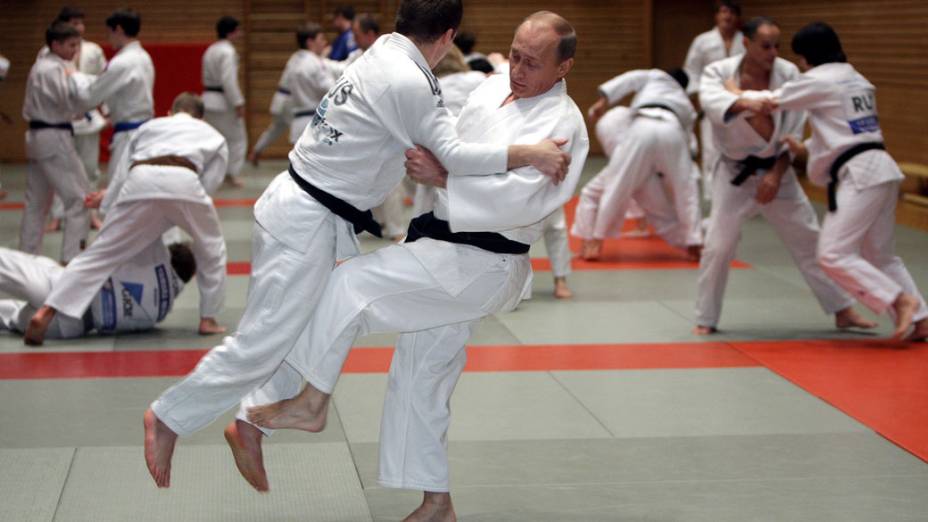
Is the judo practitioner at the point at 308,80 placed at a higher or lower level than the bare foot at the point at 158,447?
lower

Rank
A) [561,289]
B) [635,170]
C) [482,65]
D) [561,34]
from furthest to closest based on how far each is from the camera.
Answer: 1. [635,170]
2. [482,65]
3. [561,289]
4. [561,34]

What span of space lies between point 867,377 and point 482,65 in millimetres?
4018

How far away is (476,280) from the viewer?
12.5 feet

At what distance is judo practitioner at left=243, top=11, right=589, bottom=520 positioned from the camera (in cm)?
369

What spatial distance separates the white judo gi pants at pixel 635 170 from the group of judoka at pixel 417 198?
17mm

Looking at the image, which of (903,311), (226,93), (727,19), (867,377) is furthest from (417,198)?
(226,93)

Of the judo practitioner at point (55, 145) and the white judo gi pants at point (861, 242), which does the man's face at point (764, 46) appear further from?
the judo practitioner at point (55, 145)

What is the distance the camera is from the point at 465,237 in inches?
150

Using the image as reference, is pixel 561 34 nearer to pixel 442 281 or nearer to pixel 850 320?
pixel 442 281

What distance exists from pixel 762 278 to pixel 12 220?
6.69 m

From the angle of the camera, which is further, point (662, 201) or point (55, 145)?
point (662, 201)

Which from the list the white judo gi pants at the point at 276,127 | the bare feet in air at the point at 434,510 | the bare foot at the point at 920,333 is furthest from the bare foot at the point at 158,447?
the white judo gi pants at the point at 276,127

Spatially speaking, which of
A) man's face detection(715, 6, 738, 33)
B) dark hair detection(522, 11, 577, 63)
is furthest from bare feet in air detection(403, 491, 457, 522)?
man's face detection(715, 6, 738, 33)

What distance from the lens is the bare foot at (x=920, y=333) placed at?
6.68 m
